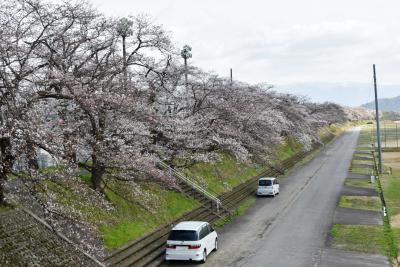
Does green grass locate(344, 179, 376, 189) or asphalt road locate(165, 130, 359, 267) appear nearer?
asphalt road locate(165, 130, 359, 267)

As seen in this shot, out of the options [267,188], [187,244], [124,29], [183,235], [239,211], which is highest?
[124,29]

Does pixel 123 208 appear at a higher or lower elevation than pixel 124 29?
lower

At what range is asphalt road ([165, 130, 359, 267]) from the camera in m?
21.0

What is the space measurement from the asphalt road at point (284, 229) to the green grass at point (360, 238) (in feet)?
2.42

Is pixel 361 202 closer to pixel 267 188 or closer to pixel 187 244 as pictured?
pixel 267 188

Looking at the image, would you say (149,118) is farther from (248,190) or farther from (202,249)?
(248,190)

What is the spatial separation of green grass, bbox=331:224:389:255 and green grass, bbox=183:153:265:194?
32.7 feet

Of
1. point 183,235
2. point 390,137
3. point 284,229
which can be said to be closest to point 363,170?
point 284,229

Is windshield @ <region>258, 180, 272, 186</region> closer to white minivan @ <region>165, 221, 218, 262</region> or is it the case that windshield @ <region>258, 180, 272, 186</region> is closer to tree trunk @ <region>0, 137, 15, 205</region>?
white minivan @ <region>165, 221, 218, 262</region>

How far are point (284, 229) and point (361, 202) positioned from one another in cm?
1059

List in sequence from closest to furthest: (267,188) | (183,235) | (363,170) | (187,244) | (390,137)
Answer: (187,244) < (183,235) < (267,188) < (363,170) < (390,137)

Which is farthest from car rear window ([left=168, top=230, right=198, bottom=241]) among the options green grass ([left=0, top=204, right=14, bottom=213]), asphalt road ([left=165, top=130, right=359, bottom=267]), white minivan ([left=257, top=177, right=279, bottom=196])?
white minivan ([left=257, top=177, right=279, bottom=196])

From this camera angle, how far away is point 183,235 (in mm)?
20422

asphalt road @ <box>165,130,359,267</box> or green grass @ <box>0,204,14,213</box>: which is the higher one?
green grass @ <box>0,204,14,213</box>
